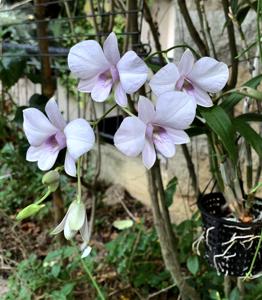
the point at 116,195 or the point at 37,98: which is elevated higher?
the point at 37,98

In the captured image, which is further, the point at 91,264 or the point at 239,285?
the point at 91,264

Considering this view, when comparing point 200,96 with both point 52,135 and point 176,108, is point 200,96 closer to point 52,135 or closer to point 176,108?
point 176,108

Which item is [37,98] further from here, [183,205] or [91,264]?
[183,205]

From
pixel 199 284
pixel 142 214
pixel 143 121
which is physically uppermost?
pixel 143 121

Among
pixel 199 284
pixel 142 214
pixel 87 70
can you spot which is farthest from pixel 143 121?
pixel 142 214

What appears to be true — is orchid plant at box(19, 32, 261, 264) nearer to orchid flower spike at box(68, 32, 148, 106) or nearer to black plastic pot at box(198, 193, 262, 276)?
orchid flower spike at box(68, 32, 148, 106)

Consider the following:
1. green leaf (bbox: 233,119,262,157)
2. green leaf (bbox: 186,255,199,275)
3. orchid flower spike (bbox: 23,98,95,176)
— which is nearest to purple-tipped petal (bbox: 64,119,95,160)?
orchid flower spike (bbox: 23,98,95,176)
